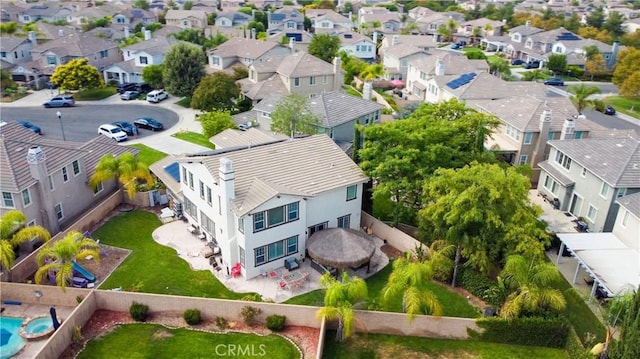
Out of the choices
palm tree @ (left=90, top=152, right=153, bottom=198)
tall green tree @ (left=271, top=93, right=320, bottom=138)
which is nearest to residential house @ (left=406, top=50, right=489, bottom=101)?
tall green tree @ (left=271, top=93, right=320, bottom=138)

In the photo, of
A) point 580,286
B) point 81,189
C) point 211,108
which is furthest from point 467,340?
point 211,108

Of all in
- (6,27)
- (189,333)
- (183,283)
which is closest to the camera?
(189,333)

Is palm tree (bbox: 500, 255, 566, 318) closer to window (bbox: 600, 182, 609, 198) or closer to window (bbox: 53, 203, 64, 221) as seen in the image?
window (bbox: 600, 182, 609, 198)

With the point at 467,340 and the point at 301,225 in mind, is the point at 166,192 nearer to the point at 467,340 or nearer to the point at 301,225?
the point at 301,225

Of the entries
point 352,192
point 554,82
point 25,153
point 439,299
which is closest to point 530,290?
point 439,299

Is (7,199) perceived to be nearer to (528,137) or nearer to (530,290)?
(530,290)
